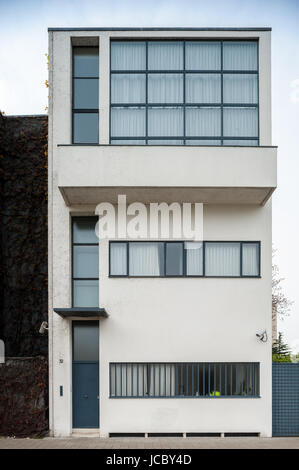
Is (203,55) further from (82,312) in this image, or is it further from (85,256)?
(82,312)

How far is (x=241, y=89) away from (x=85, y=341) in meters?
8.64

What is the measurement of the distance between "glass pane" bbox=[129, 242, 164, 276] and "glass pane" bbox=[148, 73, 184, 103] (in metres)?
4.33

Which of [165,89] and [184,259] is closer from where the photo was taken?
[184,259]

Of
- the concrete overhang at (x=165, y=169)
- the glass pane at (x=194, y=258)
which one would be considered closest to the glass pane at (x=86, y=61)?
the concrete overhang at (x=165, y=169)

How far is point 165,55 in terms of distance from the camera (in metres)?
11.7

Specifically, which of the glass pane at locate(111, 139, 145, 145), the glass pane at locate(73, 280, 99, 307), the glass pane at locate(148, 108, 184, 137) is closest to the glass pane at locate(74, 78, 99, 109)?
the glass pane at locate(111, 139, 145, 145)

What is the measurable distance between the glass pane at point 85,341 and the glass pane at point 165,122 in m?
5.90

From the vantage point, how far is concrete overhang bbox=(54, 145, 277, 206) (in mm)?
10672

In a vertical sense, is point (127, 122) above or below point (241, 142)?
above

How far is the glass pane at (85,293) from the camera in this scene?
1170cm

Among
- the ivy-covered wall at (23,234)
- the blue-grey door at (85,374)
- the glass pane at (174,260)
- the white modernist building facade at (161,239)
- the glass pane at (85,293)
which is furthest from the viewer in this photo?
the ivy-covered wall at (23,234)

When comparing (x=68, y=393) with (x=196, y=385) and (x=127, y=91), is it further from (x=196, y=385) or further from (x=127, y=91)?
(x=127, y=91)

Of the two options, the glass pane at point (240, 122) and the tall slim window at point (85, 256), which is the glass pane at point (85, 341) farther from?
the glass pane at point (240, 122)

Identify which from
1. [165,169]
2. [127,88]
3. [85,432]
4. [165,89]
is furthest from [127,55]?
[85,432]
